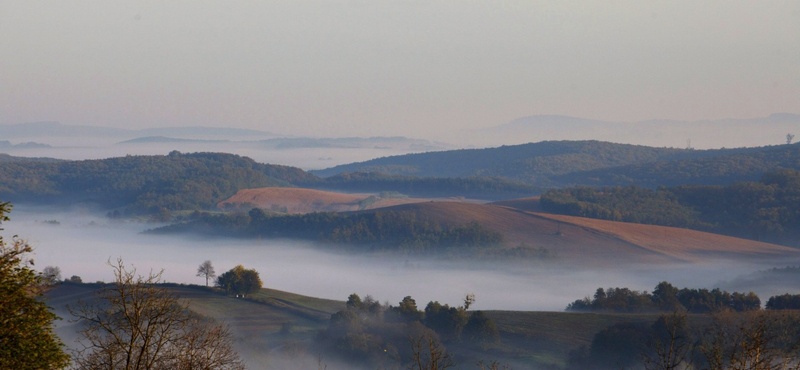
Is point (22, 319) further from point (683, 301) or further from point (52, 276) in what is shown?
point (683, 301)

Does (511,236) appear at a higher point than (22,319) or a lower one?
lower

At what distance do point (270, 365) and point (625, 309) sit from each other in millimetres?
32917

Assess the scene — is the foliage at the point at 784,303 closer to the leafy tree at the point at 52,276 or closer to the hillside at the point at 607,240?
the hillside at the point at 607,240

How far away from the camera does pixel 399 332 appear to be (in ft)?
184

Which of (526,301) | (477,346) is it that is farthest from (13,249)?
(526,301)

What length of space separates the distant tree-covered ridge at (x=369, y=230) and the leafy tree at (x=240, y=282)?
7376 centimetres

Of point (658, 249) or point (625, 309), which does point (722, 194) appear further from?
point (625, 309)

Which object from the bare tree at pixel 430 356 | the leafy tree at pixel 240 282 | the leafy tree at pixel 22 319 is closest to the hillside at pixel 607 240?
the leafy tree at pixel 240 282

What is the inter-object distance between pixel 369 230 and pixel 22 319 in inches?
6096

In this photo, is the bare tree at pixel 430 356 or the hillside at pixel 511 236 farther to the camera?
the hillside at pixel 511 236

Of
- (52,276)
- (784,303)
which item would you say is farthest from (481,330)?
(52,276)

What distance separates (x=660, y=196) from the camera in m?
186

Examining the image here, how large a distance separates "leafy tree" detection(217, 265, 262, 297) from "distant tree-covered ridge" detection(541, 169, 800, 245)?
3743 inches

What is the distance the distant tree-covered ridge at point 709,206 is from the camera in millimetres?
158875
